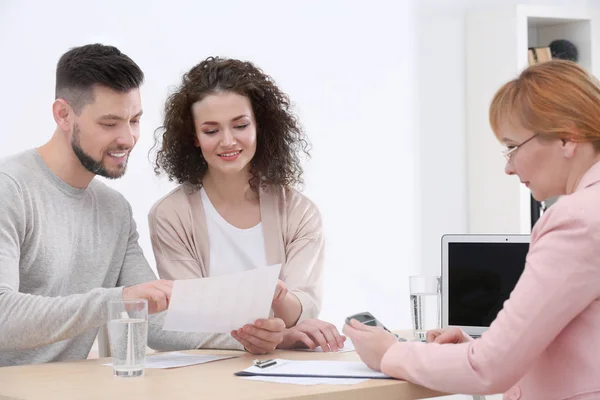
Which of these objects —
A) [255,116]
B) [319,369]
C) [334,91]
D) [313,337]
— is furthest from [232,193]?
[334,91]

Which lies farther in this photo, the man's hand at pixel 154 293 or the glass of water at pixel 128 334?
the man's hand at pixel 154 293

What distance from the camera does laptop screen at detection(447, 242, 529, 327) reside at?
8.08 ft

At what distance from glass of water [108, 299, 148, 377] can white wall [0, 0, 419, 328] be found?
1961 mm

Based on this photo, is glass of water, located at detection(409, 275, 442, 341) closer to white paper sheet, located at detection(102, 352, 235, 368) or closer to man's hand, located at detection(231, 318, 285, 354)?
man's hand, located at detection(231, 318, 285, 354)

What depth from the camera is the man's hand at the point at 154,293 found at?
189cm

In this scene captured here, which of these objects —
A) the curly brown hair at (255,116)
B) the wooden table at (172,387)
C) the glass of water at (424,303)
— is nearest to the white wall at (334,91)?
the curly brown hair at (255,116)

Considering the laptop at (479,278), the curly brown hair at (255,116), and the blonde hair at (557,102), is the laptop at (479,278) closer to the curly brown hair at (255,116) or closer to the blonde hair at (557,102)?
the curly brown hair at (255,116)

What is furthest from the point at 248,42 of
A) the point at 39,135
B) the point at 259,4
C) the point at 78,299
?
the point at 78,299

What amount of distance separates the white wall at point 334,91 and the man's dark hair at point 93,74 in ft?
3.80

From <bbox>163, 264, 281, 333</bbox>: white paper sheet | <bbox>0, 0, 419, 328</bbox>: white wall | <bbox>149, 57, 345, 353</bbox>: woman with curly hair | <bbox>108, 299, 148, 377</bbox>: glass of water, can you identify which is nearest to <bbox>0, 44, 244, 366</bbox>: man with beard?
<bbox>149, 57, 345, 353</bbox>: woman with curly hair

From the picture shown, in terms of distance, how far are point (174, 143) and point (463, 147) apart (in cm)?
241

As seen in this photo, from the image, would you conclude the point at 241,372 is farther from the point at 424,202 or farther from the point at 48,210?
the point at 424,202

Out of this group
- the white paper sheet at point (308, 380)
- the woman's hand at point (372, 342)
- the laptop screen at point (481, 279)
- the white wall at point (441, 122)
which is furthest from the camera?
the white wall at point (441, 122)

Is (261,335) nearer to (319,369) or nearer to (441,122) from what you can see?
(319,369)
